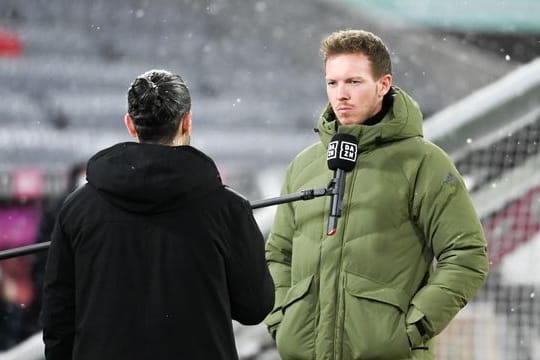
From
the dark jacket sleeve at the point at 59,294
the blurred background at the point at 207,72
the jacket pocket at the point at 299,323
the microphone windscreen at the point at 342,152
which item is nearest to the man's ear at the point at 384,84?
the microphone windscreen at the point at 342,152

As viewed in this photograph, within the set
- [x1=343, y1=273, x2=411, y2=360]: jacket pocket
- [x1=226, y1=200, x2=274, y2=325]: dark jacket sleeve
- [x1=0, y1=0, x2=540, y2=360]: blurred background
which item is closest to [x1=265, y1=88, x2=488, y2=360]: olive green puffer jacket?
[x1=343, y1=273, x2=411, y2=360]: jacket pocket

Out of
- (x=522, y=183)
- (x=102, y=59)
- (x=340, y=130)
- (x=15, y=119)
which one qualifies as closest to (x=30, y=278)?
(x=15, y=119)

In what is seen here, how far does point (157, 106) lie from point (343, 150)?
18.1 inches

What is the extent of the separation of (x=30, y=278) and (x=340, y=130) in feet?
9.72

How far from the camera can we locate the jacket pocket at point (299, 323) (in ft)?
6.20

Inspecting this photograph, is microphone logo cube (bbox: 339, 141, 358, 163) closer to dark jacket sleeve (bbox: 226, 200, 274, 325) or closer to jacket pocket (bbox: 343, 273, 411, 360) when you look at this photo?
jacket pocket (bbox: 343, 273, 411, 360)

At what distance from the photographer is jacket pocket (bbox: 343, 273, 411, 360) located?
5.99 ft

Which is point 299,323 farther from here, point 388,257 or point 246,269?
point 246,269

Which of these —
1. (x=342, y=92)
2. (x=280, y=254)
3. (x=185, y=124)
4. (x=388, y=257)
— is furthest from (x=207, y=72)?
(x=185, y=124)

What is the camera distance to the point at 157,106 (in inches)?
59.6

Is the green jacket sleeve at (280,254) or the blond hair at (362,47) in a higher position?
the blond hair at (362,47)

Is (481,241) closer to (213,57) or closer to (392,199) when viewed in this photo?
(392,199)

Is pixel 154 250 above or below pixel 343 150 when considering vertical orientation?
below

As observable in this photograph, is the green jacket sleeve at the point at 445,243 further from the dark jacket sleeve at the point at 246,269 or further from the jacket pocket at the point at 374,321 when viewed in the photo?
the dark jacket sleeve at the point at 246,269
